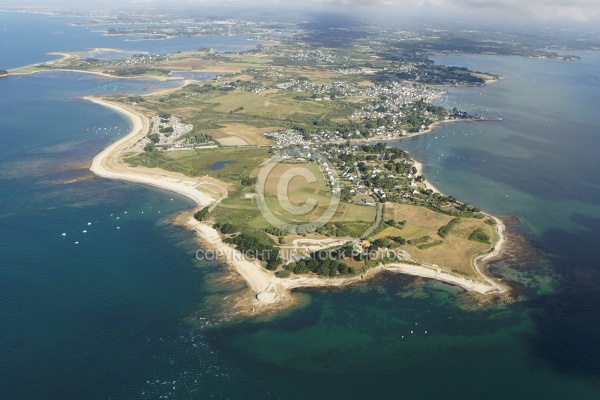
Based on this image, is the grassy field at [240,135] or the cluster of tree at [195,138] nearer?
the cluster of tree at [195,138]

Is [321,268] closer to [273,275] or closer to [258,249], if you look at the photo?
[273,275]

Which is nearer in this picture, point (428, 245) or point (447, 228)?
point (428, 245)

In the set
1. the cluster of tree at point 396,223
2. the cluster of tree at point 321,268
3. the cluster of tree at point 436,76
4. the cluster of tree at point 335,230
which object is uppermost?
the cluster of tree at point 436,76

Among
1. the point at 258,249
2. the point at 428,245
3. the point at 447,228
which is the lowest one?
the point at 258,249

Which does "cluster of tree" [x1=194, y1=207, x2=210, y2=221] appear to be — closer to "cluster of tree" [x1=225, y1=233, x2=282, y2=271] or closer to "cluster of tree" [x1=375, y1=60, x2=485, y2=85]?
"cluster of tree" [x1=225, y1=233, x2=282, y2=271]

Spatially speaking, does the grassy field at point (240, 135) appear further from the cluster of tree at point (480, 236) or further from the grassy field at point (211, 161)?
the cluster of tree at point (480, 236)

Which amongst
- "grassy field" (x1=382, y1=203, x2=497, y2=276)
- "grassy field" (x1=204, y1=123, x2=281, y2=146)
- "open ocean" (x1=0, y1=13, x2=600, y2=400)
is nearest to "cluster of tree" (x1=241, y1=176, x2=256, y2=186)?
"open ocean" (x1=0, y1=13, x2=600, y2=400)

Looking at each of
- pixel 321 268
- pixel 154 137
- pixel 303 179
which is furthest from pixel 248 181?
pixel 154 137

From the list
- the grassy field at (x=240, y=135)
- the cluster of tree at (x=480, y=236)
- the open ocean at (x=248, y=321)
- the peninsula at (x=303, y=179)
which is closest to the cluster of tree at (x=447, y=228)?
the peninsula at (x=303, y=179)
